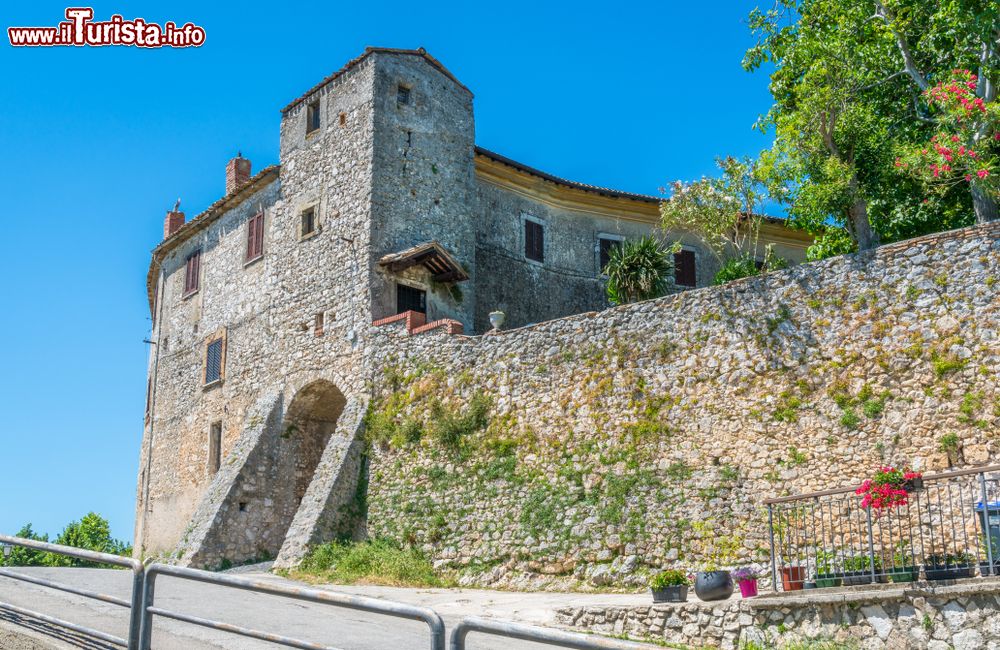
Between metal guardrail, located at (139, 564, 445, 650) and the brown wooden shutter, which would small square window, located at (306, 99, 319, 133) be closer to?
the brown wooden shutter

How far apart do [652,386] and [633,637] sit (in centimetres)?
616

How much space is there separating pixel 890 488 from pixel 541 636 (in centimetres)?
819

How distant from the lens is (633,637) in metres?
12.5

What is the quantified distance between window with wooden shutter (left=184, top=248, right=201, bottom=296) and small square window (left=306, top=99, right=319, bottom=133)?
292 inches

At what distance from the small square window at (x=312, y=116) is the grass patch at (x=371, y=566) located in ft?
39.7

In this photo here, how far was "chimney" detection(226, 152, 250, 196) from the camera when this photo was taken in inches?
1281

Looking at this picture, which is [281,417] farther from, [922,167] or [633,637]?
[922,167]

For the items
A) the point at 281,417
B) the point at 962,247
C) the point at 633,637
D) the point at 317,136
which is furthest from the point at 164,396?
the point at 962,247

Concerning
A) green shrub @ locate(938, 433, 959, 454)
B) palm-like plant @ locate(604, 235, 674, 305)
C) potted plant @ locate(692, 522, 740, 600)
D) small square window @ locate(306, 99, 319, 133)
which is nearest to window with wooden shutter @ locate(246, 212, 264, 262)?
small square window @ locate(306, 99, 319, 133)

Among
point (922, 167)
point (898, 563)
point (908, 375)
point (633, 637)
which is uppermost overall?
point (922, 167)

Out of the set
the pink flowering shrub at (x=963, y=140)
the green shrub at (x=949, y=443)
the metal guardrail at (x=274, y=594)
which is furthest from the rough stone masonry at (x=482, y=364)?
the metal guardrail at (x=274, y=594)

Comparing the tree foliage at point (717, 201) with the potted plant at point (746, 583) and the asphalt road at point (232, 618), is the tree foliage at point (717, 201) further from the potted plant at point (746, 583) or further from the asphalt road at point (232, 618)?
the asphalt road at point (232, 618)

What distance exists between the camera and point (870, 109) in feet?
67.2

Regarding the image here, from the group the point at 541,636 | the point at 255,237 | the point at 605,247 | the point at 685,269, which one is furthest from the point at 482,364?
the point at 541,636
